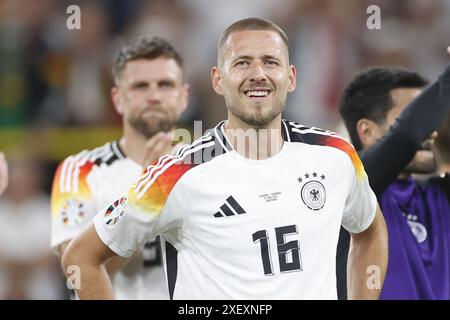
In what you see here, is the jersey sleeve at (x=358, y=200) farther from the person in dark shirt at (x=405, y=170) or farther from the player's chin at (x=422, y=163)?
the player's chin at (x=422, y=163)

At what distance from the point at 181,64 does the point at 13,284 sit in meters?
2.08

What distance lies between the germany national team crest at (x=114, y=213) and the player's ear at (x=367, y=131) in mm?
1403

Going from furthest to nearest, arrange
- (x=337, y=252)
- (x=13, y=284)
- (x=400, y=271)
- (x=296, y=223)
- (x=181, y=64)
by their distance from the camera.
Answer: (x=13, y=284), (x=181, y=64), (x=400, y=271), (x=337, y=252), (x=296, y=223)

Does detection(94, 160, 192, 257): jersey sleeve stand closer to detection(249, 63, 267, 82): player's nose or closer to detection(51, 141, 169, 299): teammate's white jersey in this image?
detection(249, 63, 267, 82): player's nose

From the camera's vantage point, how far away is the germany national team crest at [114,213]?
10.2 feet

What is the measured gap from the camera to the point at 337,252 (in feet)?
11.3

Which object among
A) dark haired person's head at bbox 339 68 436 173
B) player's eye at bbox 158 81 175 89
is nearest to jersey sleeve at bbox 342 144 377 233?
dark haired person's head at bbox 339 68 436 173

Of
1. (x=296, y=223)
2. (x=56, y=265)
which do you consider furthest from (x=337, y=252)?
(x=56, y=265)

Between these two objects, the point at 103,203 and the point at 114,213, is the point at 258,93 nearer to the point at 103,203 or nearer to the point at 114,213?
the point at 114,213

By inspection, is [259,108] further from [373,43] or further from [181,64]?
[373,43]

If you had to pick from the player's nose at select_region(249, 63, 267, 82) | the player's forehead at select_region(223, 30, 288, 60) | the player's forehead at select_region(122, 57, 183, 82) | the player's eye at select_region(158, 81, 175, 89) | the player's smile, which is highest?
the player's forehead at select_region(122, 57, 183, 82)

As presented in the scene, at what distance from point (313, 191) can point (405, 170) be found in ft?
3.00

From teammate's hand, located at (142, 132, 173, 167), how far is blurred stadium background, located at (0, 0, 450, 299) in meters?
1.80

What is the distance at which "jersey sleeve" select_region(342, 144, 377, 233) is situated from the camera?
3.28 meters
